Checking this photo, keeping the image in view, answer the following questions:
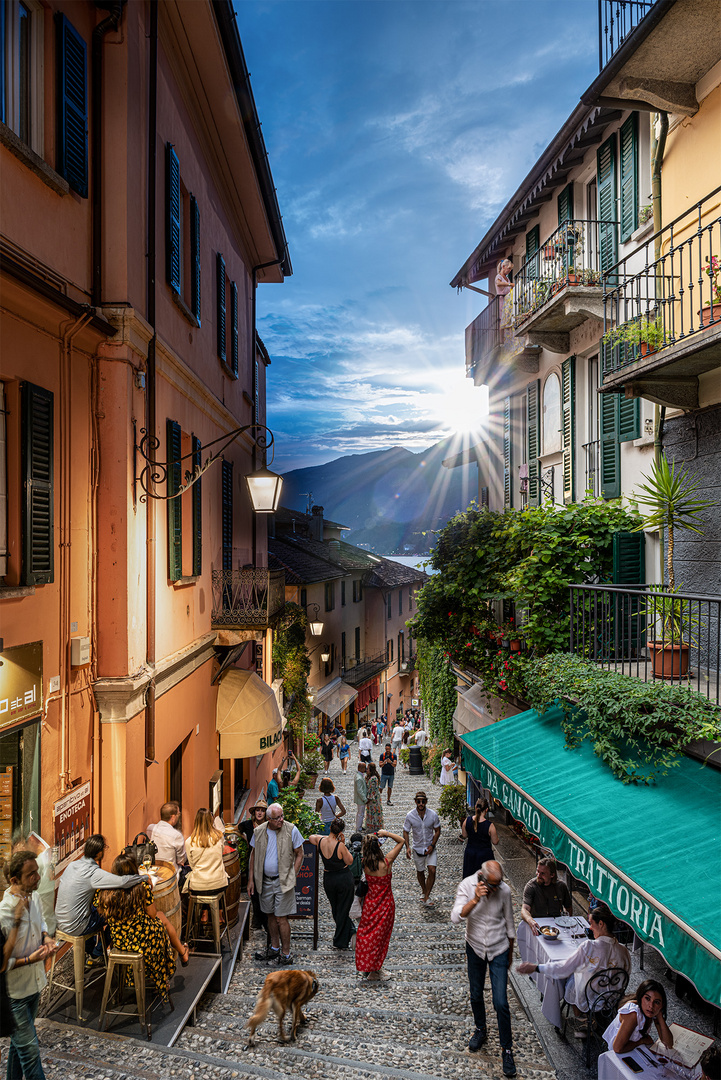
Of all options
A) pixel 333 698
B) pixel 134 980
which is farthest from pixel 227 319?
pixel 333 698

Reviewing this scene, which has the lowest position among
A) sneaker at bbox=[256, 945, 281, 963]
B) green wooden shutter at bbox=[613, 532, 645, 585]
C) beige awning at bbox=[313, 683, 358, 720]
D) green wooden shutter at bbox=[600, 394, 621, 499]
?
beige awning at bbox=[313, 683, 358, 720]

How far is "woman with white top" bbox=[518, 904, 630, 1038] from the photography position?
18.9 ft

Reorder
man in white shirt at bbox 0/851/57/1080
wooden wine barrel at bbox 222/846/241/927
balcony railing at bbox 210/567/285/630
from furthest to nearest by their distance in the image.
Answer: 1. balcony railing at bbox 210/567/285/630
2. wooden wine barrel at bbox 222/846/241/927
3. man in white shirt at bbox 0/851/57/1080

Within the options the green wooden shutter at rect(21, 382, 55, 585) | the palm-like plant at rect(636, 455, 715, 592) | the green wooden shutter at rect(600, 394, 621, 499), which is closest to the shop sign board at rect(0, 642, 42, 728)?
the green wooden shutter at rect(21, 382, 55, 585)

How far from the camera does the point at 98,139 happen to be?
635 centimetres

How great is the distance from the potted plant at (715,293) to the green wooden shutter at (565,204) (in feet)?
19.4

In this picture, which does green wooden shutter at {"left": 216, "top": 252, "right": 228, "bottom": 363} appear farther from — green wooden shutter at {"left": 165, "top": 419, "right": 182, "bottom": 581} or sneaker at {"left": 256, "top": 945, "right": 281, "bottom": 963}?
sneaker at {"left": 256, "top": 945, "right": 281, "bottom": 963}

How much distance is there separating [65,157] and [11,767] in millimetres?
5040

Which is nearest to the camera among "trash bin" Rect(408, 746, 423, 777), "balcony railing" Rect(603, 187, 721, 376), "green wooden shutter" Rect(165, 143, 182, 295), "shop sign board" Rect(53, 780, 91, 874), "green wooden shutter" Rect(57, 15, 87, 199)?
"shop sign board" Rect(53, 780, 91, 874)

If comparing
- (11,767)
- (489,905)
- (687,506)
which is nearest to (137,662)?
(11,767)

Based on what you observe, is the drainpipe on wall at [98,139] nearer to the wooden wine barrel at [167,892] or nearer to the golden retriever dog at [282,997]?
the wooden wine barrel at [167,892]

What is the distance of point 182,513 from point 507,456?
9440 millimetres

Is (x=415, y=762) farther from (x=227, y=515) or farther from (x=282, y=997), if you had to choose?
(x=282, y=997)

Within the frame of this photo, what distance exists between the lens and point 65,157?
221 inches
